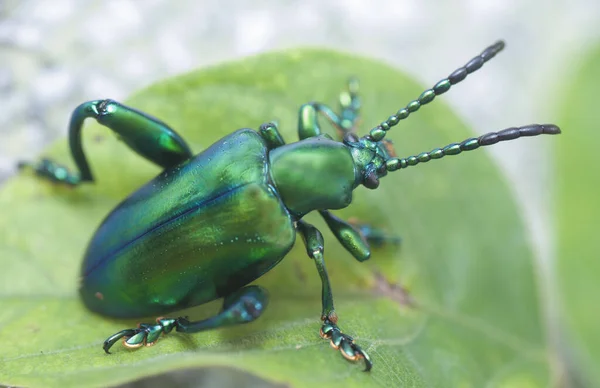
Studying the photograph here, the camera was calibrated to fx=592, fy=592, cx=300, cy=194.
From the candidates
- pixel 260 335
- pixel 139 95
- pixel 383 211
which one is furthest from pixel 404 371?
pixel 139 95

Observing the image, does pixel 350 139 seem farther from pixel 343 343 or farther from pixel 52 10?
pixel 52 10

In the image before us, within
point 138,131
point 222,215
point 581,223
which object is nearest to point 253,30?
point 138,131

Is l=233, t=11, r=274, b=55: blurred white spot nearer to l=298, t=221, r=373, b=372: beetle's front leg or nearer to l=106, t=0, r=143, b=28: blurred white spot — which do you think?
l=106, t=0, r=143, b=28: blurred white spot

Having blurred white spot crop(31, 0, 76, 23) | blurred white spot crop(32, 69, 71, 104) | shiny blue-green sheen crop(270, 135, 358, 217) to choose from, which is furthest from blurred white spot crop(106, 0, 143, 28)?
shiny blue-green sheen crop(270, 135, 358, 217)

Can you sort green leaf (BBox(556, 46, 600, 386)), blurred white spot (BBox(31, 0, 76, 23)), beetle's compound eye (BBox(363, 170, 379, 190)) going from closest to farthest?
1. beetle's compound eye (BBox(363, 170, 379, 190))
2. green leaf (BBox(556, 46, 600, 386))
3. blurred white spot (BBox(31, 0, 76, 23))

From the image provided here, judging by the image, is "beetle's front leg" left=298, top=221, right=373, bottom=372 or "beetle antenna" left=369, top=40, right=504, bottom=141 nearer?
"beetle's front leg" left=298, top=221, right=373, bottom=372

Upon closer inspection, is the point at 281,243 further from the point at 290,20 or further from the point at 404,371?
the point at 290,20
